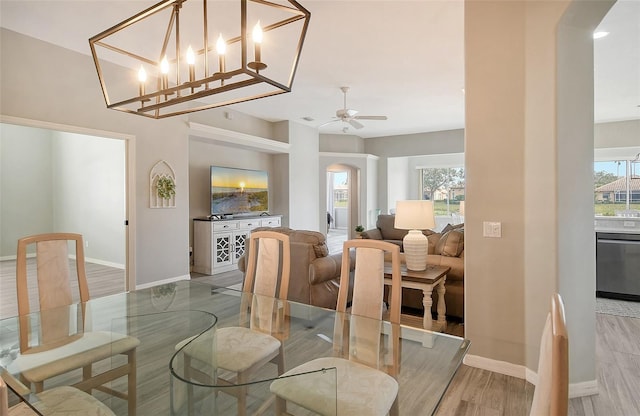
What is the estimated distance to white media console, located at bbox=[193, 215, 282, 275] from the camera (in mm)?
6031

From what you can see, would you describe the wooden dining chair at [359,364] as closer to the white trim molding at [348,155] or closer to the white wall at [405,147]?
the white trim molding at [348,155]

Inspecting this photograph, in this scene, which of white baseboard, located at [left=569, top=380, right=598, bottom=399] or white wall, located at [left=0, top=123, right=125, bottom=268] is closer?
white baseboard, located at [left=569, top=380, right=598, bottom=399]

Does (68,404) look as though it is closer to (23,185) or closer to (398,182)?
(23,185)

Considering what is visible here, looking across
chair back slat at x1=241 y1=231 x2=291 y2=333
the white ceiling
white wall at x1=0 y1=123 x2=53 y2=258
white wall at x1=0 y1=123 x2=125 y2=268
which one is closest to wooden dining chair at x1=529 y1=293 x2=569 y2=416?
chair back slat at x1=241 y1=231 x2=291 y2=333

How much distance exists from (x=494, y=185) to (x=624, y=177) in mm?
6096

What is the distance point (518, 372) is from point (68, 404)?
270cm

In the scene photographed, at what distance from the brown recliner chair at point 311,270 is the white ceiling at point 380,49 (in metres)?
2.22

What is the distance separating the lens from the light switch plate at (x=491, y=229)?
2.54 metres

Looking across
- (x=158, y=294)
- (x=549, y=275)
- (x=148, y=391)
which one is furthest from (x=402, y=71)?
(x=148, y=391)

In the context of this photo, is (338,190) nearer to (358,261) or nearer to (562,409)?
(358,261)

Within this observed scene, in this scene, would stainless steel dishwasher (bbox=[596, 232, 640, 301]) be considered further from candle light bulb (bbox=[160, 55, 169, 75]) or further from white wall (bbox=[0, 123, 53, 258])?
white wall (bbox=[0, 123, 53, 258])

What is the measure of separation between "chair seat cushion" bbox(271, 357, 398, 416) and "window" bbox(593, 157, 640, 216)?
681 cm

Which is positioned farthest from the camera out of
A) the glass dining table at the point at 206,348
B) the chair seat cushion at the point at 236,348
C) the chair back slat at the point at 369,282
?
the chair back slat at the point at 369,282

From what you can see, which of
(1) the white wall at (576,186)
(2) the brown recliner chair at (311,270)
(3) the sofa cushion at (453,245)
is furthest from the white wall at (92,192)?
(1) the white wall at (576,186)
